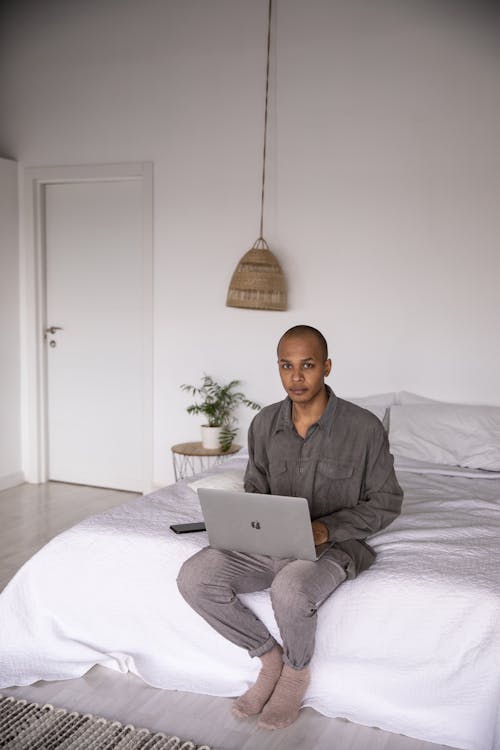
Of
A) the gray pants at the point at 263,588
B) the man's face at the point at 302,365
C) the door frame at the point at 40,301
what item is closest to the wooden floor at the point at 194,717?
the gray pants at the point at 263,588

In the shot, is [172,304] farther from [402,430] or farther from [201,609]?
[201,609]

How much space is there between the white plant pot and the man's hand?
2.07 meters

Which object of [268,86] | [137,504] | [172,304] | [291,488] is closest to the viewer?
[291,488]

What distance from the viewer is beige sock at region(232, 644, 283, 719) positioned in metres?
2.28

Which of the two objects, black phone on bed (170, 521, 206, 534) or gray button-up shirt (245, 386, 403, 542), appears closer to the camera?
gray button-up shirt (245, 386, 403, 542)

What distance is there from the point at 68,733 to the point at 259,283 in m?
2.52

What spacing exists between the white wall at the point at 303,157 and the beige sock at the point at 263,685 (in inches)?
81.8

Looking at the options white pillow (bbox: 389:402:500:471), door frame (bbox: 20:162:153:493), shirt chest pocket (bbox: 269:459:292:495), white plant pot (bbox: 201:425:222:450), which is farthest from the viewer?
door frame (bbox: 20:162:153:493)

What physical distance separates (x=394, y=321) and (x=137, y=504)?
1.82 m

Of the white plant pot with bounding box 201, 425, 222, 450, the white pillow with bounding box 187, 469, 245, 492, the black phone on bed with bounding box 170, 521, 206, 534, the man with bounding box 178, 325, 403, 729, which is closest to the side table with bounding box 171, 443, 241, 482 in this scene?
the white plant pot with bounding box 201, 425, 222, 450

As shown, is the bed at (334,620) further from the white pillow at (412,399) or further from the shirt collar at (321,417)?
the white pillow at (412,399)

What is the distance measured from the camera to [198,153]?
4.50m

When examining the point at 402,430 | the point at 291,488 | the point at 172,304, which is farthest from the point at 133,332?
the point at 291,488

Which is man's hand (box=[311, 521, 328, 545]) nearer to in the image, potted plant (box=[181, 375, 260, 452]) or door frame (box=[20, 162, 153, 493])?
potted plant (box=[181, 375, 260, 452])
